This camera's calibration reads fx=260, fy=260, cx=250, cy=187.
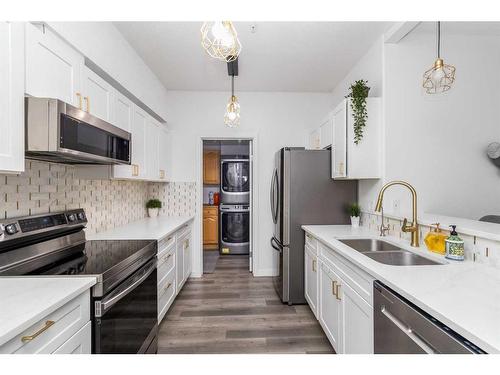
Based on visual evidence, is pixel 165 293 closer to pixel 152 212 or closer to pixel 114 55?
pixel 152 212

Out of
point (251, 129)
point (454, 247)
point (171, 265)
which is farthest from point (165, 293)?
point (251, 129)

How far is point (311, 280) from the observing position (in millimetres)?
2467

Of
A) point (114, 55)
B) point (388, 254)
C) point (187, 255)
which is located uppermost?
point (114, 55)

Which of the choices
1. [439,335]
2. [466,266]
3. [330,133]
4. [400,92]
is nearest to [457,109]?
[400,92]

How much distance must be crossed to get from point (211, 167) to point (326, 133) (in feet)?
9.47

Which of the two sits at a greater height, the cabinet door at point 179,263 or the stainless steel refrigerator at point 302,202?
the stainless steel refrigerator at point 302,202

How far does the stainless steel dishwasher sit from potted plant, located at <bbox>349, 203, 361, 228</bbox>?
139 centimetres

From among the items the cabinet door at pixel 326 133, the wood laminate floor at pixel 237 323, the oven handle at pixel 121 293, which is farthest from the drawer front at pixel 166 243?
the cabinet door at pixel 326 133

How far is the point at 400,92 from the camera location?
2.26 metres

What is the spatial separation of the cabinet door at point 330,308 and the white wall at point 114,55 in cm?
225

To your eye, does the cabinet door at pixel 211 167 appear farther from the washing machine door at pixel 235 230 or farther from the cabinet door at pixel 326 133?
the cabinet door at pixel 326 133

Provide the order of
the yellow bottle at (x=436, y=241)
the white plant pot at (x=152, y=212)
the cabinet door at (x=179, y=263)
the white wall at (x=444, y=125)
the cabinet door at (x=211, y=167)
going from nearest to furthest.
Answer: the yellow bottle at (x=436, y=241) → the white wall at (x=444, y=125) → the cabinet door at (x=179, y=263) → the white plant pot at (x=152, y=212) → the cabinet door at (x=211, y=167)

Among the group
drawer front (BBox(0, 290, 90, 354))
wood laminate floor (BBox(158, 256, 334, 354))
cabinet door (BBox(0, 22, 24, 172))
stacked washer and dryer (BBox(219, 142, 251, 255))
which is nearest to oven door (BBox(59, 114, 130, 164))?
cabinet door (BBox(0, 22, 24, 172))

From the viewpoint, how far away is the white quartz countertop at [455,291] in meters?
0.77
